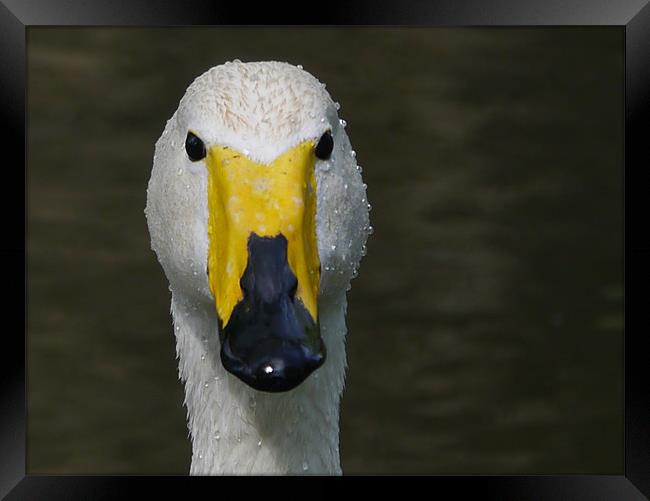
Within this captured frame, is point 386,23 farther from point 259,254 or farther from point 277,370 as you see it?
point 277,370

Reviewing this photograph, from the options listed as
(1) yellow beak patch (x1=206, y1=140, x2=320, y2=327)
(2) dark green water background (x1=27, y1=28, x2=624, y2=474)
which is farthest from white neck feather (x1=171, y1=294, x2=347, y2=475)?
(2) dark green water background (x1=27, y1=28, x2=624, y2=474)

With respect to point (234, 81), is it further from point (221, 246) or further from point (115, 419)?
point (115, 419)

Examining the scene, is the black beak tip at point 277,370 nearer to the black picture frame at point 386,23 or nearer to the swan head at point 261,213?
the swan head at point 261,213

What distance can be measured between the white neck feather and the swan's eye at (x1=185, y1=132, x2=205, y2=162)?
0.33 m

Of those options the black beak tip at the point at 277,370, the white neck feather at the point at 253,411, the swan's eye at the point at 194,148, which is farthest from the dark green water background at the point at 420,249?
the black beak tip at the point at 277,370

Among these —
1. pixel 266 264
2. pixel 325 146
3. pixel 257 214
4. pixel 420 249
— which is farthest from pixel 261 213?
pixel 420 249

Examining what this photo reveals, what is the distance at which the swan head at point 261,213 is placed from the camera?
194cm

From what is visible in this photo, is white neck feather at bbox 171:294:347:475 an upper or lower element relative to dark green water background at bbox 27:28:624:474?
lower

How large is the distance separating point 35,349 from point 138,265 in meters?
0.66

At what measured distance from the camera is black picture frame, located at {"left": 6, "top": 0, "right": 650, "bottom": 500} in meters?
2.38

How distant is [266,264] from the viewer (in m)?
2.01

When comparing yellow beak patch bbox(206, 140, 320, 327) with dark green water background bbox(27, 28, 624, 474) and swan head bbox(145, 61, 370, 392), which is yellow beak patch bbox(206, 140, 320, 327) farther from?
dark green water background bbox(27, 28, 624, 474)

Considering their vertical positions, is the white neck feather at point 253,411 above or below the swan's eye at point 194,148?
below

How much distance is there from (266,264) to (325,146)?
1.17ft
